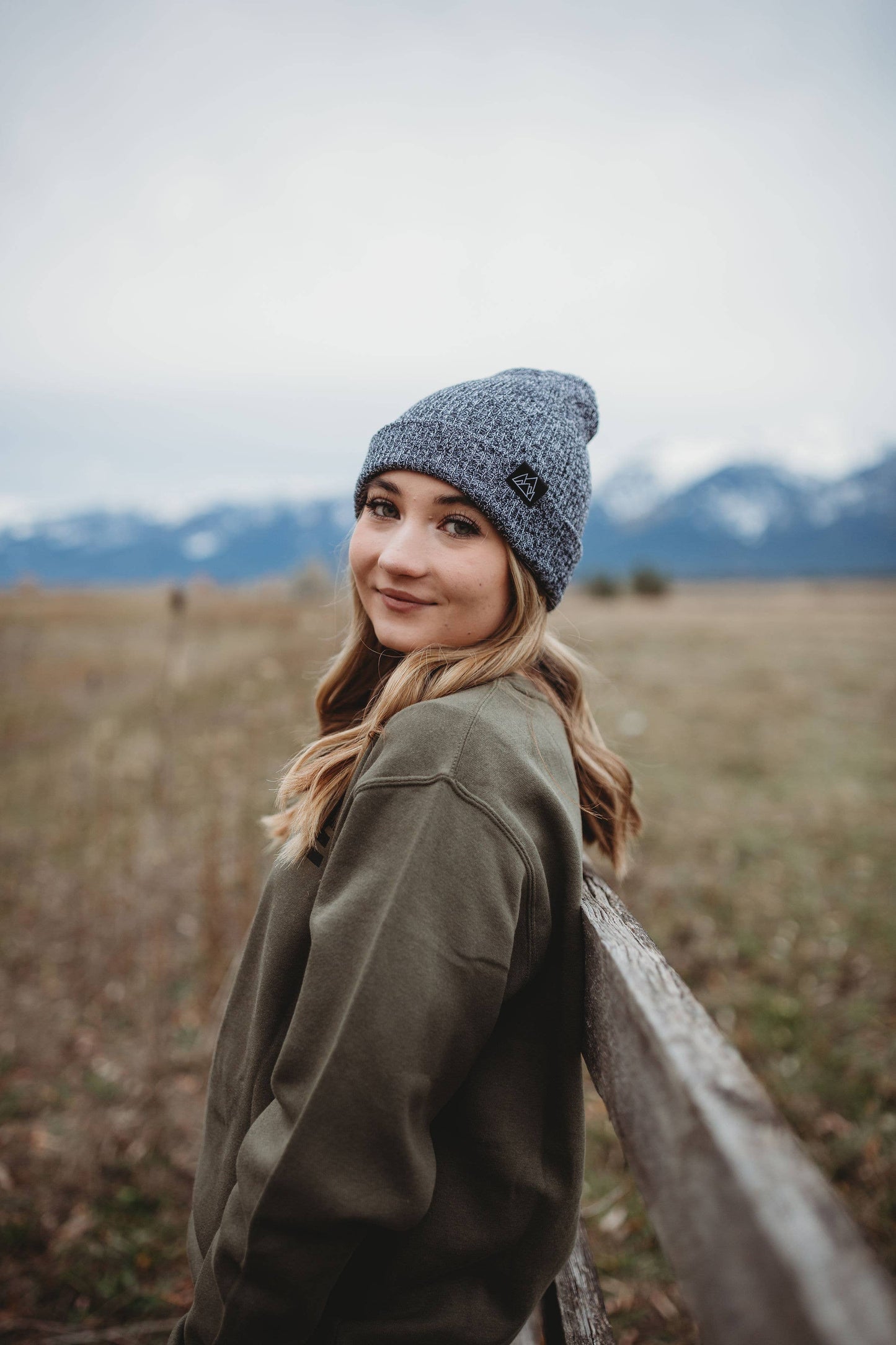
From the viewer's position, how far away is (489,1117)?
1.40m

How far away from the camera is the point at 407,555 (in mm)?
1755

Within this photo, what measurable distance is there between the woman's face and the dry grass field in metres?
0.61

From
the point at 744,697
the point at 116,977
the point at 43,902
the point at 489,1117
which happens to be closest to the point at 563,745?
the point at 489,1117

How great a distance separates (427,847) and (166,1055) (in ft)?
13.0

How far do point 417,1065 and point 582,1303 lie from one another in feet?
3.71

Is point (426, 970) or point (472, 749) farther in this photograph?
point (472, 749)

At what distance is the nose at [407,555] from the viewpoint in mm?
1748

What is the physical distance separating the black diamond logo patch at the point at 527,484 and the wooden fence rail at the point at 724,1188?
1122 millimetres

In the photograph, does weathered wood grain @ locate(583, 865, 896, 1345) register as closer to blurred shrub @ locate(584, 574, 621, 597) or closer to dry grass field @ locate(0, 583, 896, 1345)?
dry grass field @ locate(0, 583, 896, 1345)

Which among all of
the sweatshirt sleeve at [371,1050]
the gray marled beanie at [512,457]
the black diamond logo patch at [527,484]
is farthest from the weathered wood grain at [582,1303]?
the black diamond logo patch at [527,484]

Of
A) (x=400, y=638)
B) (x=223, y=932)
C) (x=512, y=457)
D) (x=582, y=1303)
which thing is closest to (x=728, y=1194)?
(x=400, y=638)

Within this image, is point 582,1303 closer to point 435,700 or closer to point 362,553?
point 435,700

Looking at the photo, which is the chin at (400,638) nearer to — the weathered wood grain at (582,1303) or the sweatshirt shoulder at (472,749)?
the sweatshirt shoulder at (472,749)

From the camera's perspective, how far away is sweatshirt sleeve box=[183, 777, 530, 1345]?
3.82 ft
